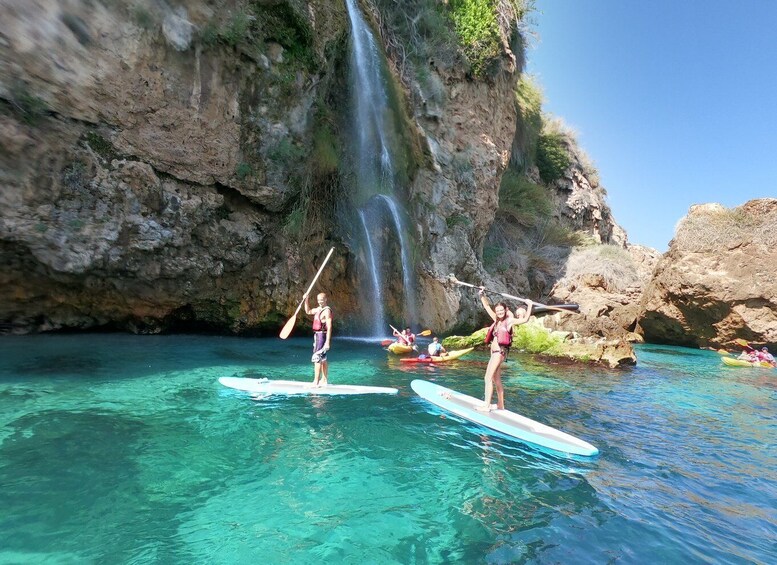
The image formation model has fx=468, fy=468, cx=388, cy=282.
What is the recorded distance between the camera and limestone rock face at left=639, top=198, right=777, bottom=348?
1717 centimetres

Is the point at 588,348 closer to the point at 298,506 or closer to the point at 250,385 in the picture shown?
the point at 250,385

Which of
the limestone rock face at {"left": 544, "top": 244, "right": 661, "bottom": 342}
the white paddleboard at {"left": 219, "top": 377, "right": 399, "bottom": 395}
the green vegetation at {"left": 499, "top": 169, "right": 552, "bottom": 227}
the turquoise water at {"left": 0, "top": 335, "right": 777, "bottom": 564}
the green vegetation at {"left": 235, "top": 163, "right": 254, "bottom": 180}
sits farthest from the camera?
the green vegetation at {"left": 499, "top": 169, "right": 552, "bottom": 227}

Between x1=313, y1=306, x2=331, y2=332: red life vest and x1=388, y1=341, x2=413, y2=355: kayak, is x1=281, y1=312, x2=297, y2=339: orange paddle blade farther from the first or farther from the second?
x1=388, y1=341, x2=413, y2=355: kayak

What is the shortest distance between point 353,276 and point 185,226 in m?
5.69

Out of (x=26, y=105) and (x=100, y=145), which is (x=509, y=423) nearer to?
(x=100, y=145)

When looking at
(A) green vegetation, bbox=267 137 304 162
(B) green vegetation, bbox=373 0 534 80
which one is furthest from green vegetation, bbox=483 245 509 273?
(A) green vegetation, bbox=267 137 304 162

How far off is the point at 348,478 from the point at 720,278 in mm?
18485

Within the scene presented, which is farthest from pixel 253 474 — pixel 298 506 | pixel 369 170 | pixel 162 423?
pixel 369 170

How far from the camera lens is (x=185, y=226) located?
37.5ft

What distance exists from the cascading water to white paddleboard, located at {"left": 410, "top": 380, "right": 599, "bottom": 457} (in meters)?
8.18

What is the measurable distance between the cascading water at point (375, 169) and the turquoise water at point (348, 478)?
313 inches

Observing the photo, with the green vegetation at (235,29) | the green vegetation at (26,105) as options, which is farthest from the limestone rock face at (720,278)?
the green vegetation at (26,105)

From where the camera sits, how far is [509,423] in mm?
6457

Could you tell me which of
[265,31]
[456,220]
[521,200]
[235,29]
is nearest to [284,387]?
[235,29]
